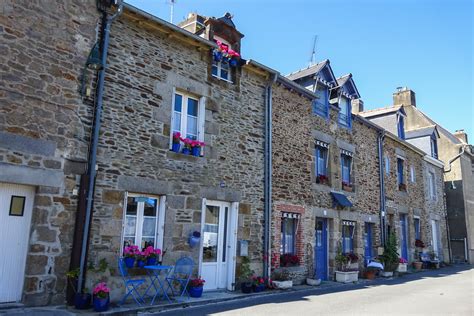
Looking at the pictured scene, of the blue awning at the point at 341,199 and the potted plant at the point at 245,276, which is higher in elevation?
the blue awning at the point at 341,199

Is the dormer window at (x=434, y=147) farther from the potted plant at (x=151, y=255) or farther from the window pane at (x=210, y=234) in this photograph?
the potted plant at (x=151, y=255)

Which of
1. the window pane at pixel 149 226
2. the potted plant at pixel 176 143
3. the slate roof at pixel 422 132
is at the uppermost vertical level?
the slate roof at pixel 422 132

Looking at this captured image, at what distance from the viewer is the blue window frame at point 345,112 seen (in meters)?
13.7

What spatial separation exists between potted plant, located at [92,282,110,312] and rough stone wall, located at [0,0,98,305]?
593 mm

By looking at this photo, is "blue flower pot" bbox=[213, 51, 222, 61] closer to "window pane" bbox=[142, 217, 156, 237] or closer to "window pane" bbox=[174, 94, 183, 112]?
"window pane" bbox=[174, 94, 183, 112]

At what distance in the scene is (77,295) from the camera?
6.21m

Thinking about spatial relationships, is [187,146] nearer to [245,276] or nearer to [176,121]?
[176,121]

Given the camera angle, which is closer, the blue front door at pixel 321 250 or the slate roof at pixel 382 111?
the blue front door at pixel 321 250

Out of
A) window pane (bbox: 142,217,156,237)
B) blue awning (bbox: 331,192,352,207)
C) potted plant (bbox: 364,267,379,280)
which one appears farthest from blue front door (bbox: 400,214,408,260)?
window pane (bbox: 142,217,156,237)

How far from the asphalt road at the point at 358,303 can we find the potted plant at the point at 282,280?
12.6 inches

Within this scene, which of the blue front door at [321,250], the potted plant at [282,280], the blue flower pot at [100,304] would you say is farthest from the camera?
the blue front door at [321,250]

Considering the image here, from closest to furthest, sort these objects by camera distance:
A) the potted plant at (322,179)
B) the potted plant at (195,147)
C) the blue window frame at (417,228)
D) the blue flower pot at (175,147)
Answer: the blue flower pot at (175,147), the potted plant at (195,147), the potted plant at (322,179), the blue window frame at (417,228)

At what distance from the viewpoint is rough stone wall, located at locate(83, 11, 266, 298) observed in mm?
7184

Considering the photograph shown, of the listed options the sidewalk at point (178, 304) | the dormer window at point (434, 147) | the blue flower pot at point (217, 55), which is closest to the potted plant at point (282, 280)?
the sidewalk at point (178, 304)
